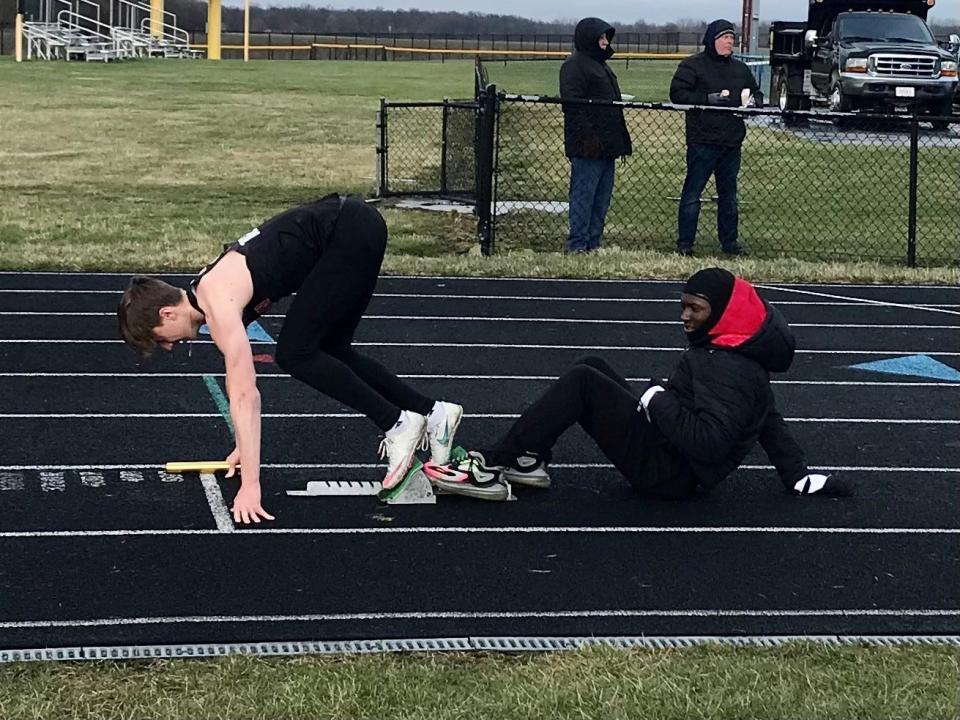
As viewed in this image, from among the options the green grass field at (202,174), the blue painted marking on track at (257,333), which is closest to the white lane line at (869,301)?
the green grass field at (202,174)


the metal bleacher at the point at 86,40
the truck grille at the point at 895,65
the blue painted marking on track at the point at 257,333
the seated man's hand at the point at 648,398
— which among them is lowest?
the blue painted marking on track at the point at 257,333

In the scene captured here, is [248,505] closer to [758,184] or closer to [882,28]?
[758,184]

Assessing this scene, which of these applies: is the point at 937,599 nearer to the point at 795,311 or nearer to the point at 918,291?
the point at 795,311

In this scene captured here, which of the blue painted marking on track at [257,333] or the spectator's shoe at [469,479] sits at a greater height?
the blue painted marking on track at [257,333]

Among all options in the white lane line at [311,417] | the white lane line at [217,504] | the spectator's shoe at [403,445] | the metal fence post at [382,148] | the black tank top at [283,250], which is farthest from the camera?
the metal fence post at [382,148]

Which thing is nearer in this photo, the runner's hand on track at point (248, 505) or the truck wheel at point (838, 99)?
the runner's hand on track at point (248, 505)

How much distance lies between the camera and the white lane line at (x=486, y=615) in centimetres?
507

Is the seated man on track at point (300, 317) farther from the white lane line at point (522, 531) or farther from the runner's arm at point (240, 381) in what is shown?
the white lane line at point (522, 531)

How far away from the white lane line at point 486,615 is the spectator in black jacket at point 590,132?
8049mm

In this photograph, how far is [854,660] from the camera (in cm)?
481

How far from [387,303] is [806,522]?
534 centimetres

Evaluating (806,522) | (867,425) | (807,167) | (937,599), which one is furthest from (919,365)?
(807,167)

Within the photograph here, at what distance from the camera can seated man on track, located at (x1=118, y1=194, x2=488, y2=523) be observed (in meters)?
5.55

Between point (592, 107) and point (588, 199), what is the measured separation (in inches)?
32.2
